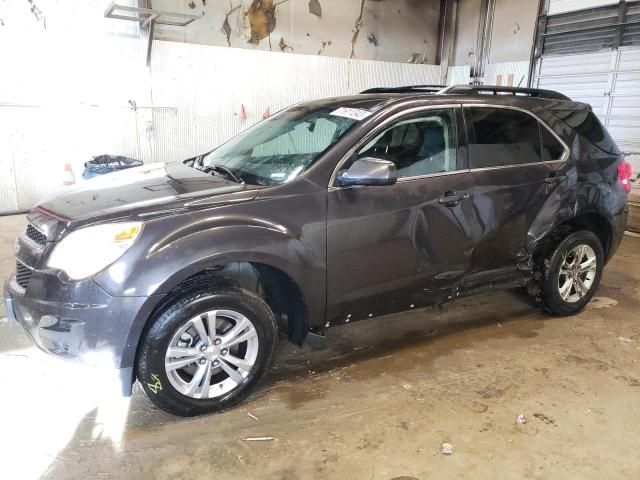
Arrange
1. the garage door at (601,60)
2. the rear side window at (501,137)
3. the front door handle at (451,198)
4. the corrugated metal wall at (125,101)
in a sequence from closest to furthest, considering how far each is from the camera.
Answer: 1. the front door handle at (451,198)
2. the rear side window at (501,137)
3. the corrugated metal wall at (125,101)
4. the garage door at (601,60)

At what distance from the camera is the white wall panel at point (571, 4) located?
7.32 m

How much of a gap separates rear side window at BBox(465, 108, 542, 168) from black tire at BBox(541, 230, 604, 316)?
69 cm

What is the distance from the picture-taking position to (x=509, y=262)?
3.32 metres

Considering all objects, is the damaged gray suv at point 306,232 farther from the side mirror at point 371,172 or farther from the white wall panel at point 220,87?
the white wall panel at point 220,87

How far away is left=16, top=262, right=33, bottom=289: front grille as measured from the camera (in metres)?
2.31

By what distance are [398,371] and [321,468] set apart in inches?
37.9

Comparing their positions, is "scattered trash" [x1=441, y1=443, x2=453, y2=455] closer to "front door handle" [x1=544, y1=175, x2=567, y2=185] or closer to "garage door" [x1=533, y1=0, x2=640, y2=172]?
"front door handle" [x1=544, y1=175, x2=567, y2=185]

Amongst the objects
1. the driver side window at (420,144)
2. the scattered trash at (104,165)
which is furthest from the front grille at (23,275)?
the scattered trash at (104,165)

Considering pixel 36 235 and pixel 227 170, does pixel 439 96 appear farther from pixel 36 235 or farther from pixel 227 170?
pixel 36 235

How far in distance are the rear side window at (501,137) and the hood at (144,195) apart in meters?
1.48

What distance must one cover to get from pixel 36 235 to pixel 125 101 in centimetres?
500

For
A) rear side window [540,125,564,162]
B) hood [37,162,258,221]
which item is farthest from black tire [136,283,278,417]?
rear side window [540,125,564,162]

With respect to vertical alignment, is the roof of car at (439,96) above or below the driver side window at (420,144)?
above

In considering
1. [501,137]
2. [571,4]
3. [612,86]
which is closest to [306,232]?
[501,137]
